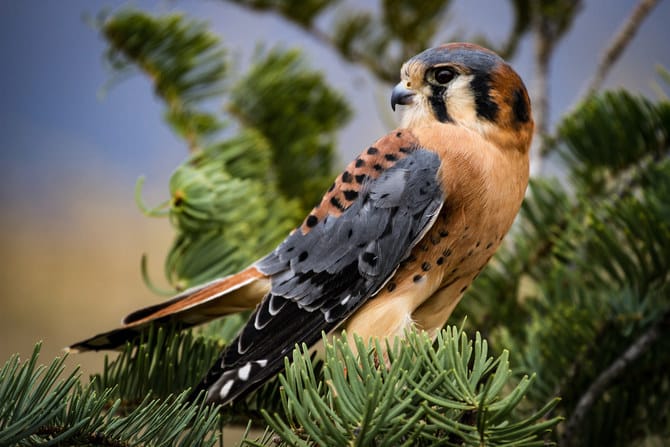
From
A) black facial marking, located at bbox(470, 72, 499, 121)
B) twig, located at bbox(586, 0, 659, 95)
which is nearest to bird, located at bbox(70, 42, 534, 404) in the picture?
black facial marking, located at bbox(470, 72, 499, 121)

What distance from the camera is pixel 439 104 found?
117cm

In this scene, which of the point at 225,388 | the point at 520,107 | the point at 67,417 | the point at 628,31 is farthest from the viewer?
the point at 628,31

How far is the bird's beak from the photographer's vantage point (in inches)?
45.9

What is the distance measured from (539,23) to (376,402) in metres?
1.40

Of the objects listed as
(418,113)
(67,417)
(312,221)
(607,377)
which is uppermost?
(418,113)

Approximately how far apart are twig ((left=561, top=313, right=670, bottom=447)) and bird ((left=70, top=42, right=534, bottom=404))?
242 millimetres

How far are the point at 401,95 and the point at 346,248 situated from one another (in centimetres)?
27

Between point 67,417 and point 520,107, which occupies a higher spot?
point 520,107

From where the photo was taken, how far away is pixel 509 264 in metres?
1.33

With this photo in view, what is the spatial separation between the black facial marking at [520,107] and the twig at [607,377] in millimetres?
373

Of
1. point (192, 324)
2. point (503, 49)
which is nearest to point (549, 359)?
point (192, 324)

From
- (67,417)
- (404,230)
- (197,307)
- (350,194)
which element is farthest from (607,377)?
(67,417)

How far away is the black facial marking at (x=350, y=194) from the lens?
3.71 feet

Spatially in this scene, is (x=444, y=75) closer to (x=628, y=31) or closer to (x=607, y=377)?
(x=607, y=377)
